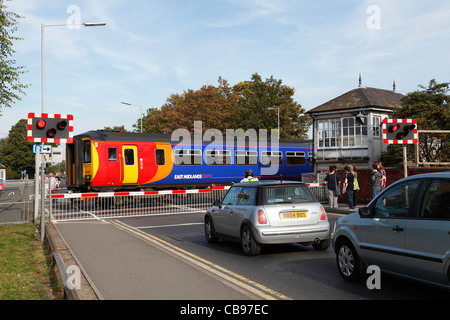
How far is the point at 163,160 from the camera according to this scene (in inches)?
898

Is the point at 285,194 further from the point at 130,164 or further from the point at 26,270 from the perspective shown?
the point at 130,164

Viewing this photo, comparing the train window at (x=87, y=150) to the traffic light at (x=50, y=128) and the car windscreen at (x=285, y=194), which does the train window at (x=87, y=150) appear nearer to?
the traffic light at (x=50, y=128)

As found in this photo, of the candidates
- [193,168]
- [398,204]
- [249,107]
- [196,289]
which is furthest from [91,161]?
[249,107]

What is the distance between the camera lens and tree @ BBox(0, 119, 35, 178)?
308ft

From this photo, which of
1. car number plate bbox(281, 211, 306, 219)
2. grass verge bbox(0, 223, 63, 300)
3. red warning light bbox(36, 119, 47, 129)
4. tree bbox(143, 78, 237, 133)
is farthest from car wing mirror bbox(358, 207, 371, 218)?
tree bbox(143, 78, 237, 133)

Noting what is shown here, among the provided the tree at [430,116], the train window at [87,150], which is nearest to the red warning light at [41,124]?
the train window at [87,150]

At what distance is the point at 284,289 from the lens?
6.07 metres

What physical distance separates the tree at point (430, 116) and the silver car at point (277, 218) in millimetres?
11085

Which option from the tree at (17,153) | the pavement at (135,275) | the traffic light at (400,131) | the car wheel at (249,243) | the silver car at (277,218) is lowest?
the pavement at (135,275)

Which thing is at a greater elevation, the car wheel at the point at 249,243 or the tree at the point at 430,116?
the tree at the point at 430,116

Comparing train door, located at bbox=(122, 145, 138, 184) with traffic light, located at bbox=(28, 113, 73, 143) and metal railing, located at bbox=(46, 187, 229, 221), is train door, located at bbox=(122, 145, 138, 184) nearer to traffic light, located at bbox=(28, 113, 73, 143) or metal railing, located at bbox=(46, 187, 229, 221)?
metal railing, located at bbox=(46, 187, 229, 221)

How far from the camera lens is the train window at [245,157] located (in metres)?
26.1

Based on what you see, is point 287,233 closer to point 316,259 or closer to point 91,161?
point 316,259
